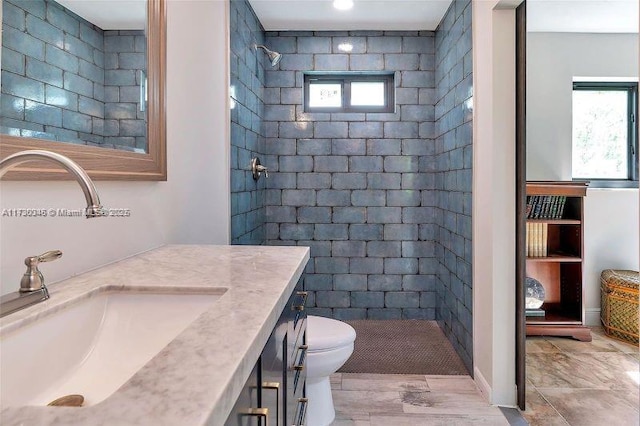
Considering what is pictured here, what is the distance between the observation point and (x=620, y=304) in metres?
3.27

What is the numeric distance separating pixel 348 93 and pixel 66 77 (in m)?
2.92

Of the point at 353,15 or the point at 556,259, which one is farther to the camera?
the point at 353,15

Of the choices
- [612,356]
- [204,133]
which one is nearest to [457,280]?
[612,356]

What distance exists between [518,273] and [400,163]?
1.69 meters

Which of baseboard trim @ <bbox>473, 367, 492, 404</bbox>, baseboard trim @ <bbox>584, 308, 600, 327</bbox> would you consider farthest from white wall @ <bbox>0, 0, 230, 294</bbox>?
baseboard trim @ <bbox>584, 308, 600, 327</bbox>

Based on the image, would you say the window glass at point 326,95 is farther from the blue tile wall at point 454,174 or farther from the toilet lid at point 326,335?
the toilet lid at point 326,335

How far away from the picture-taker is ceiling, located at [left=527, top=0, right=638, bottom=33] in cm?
303

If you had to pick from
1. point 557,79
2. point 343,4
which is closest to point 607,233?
point 557,79

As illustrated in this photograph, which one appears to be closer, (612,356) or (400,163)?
(612,356)

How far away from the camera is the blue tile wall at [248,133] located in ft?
9.06

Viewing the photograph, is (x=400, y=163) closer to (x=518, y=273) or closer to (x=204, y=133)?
(x=518, y=273)

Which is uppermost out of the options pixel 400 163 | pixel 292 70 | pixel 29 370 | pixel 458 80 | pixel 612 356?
pixel 292 70

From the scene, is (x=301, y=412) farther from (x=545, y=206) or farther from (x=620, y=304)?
(x=620, y=304)

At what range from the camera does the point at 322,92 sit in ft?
12.6
